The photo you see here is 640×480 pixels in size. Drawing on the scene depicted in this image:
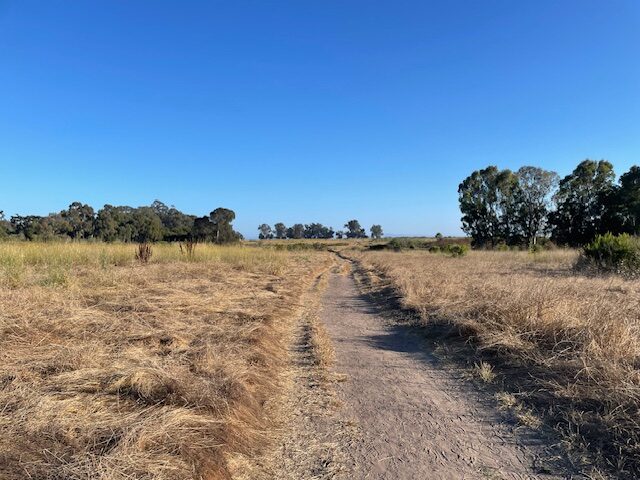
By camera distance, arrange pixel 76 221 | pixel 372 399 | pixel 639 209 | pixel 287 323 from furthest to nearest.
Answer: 1. pixel 76 221
2. pixel 639 209
3. pixel 287 323
4. pixel 372 399

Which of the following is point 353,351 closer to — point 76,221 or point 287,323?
point 287,323

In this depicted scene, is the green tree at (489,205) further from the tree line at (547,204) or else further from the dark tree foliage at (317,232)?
the dark tree foliage at (317,232)

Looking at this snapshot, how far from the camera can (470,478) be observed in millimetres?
2785

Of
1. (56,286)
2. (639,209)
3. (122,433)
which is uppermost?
(639,209)

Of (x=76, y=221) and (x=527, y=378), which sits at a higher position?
(x=76, y=221)

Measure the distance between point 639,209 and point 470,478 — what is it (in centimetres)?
4314

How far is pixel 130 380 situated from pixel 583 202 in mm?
52252

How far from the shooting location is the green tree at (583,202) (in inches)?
1658

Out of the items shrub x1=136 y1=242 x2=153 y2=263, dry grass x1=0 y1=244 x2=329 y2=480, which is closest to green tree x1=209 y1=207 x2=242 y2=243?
shrub x1=136 y1=242 x2=153 y2=263

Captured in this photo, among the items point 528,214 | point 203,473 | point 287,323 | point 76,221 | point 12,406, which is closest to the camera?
point 203,473

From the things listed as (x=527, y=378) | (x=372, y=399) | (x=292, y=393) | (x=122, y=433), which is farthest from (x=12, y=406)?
(x=527, y=378)

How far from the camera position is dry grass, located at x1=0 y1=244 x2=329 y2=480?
2.58 m

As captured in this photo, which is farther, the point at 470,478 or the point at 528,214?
the point at 528,214

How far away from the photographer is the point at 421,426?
360 centimetres
